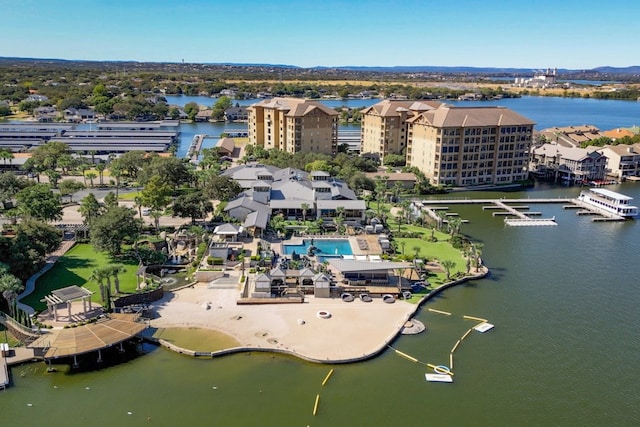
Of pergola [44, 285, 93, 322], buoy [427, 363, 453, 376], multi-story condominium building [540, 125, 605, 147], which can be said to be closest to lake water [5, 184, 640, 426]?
buoy [427, 363, 453, 376]

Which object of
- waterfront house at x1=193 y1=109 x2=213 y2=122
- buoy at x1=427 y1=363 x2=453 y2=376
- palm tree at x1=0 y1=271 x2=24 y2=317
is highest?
waterfront house at x1=193 y1=109 x2=213 y2=122

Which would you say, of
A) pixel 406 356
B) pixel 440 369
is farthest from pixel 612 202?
pixel 406 356

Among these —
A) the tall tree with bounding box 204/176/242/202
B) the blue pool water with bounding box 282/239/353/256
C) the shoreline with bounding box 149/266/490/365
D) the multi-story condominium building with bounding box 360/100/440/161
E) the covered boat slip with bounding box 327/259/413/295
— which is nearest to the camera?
the shoreline with bounding box 149/266/490/365

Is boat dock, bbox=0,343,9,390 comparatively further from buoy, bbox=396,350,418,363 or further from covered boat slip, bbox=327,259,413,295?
covered boat slip, bbox=327,259,413,295

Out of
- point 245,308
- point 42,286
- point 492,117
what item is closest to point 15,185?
point 42,286

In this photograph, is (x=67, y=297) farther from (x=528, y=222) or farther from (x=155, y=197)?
(x=528, y=222)

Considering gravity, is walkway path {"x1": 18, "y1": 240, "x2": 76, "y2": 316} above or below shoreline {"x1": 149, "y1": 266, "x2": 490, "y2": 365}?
above
